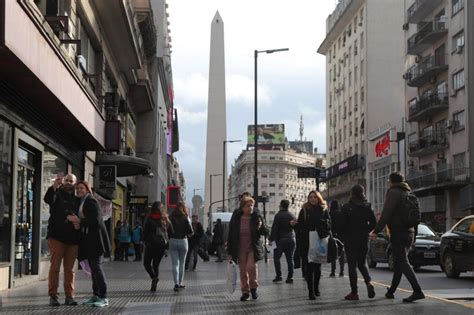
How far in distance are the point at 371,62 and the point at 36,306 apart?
64.8 metres

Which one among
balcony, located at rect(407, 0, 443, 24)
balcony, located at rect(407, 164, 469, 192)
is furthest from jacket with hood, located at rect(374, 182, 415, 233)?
balcony, located at rect(407, 0, 443, 24)

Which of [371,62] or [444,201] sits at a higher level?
[371,62]

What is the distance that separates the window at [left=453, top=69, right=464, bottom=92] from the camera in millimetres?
47844

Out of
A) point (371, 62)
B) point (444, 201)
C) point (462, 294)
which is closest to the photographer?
point (462, 294)

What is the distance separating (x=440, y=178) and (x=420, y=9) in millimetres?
13629

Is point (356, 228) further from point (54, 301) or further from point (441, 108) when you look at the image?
point (441, 108)

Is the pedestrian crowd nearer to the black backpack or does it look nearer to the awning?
the black backpack

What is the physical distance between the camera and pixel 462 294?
11617 millimetres

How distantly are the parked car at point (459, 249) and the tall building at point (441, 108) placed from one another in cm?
2987

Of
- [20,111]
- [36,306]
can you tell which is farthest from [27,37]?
[36,306]

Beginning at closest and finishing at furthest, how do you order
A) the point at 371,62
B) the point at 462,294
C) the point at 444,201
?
the point at 462,294 → the point at 444,201 → the point at 371,62

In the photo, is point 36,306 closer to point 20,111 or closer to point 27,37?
point 27,37

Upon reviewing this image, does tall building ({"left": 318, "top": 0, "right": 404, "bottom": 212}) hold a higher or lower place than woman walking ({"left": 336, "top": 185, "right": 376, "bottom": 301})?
higher

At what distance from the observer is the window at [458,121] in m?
47.7
